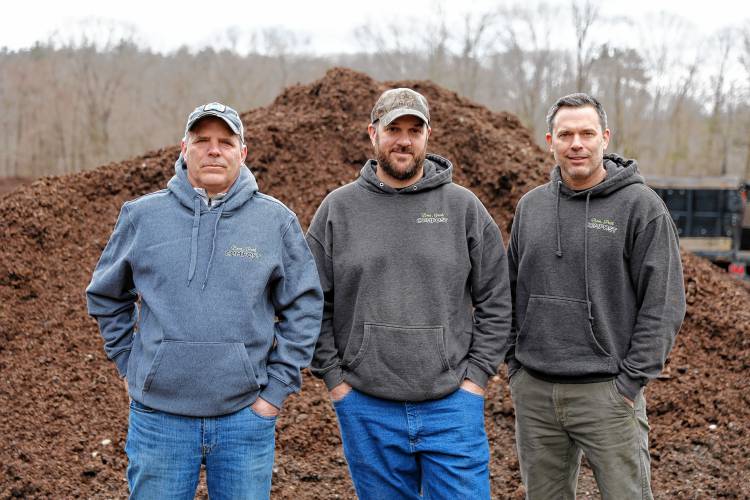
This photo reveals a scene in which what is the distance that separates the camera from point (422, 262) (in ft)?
9.68

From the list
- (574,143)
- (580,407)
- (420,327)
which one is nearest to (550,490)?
(580,407)

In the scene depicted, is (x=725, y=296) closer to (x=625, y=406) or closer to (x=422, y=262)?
(x=625, y=406)

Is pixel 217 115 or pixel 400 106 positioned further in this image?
pixel 400 106

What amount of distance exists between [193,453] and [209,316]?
0.52 metres

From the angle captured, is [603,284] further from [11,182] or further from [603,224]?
[11,182]

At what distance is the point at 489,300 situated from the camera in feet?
10.0

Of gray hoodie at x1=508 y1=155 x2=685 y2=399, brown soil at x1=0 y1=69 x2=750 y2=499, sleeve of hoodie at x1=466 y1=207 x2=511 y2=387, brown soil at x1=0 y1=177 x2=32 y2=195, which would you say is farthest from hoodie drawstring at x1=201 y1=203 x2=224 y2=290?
brown soil at x1=0 y1=177 x2=32 y2=195

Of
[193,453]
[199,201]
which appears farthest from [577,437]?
[199,201]

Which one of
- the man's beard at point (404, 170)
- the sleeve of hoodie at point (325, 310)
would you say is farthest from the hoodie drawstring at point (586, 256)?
the sleeve of hoodie at point (325, 310)

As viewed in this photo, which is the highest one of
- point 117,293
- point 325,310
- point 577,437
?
point 117,293

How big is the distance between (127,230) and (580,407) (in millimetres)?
2043

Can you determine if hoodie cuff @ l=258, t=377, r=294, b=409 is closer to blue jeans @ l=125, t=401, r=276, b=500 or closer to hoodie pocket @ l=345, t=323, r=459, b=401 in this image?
blue jeans @ l=125, t=401, r=276, b=500

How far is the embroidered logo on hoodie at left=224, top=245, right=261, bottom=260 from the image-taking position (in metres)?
2.66

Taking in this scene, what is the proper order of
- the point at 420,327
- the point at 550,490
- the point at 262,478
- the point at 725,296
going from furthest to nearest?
the point at 725,296
the point at 550,490
the point at 420,327
the point at 262,478
